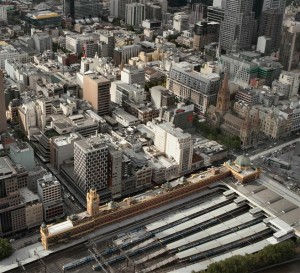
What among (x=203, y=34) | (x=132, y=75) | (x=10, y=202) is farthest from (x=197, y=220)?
(x=203, y=34)

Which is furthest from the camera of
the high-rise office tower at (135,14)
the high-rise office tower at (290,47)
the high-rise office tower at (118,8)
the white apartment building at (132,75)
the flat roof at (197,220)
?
the high-rise office tower at (118,8)

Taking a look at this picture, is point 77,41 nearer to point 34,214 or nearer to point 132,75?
point 132,75

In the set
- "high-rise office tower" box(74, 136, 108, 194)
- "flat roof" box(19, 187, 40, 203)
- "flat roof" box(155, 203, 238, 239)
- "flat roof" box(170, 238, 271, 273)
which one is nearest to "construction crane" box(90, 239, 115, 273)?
"flat roof" box(170, 238, 271, 273)

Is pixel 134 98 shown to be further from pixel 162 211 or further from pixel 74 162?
pixel 162 211

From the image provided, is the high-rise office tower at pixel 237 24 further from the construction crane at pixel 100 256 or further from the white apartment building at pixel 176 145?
the construction crane at pixel 100 256

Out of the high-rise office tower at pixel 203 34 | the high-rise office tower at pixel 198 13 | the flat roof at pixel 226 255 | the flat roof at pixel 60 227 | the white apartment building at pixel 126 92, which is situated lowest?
the flat roof at pixel 226 255

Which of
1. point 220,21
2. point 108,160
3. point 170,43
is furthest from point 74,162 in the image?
point 220,21

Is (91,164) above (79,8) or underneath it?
underneath

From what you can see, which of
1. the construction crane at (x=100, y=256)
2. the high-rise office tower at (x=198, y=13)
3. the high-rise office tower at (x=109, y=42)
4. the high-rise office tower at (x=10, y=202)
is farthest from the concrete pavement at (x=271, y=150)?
the high-rise office tower at (x=198, y=13)
